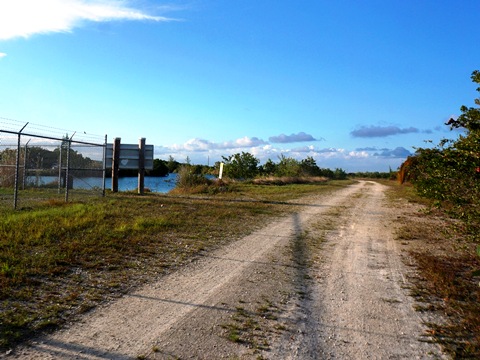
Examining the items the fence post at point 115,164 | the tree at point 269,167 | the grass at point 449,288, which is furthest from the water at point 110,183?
the tree at point 269,167

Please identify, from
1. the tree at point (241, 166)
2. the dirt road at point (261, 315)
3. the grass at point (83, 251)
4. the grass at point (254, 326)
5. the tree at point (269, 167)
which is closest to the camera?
the dirt road at point (261, 315)

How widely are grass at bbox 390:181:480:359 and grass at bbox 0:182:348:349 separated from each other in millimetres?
3725

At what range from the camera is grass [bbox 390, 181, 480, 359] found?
163 inches

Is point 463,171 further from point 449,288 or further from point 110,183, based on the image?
point 110,183

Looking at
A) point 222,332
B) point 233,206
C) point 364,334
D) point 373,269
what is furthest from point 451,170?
point 233,206

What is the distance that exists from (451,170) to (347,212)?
8499mm

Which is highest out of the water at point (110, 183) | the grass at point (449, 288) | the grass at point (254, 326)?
the water at point (110, 183)

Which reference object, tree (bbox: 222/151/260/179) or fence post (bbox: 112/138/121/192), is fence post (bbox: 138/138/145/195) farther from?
tree (bbox: 222/151/260/179)

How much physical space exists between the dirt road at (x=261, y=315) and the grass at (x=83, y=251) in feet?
1.28

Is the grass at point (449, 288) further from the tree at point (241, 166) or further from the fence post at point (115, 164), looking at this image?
the tree at point (241, 166)

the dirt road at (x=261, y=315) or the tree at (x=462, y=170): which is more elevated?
the tree at (x=462, y=170)

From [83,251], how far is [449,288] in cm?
574

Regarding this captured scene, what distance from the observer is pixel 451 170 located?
22.3 ft

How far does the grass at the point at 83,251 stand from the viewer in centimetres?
462
